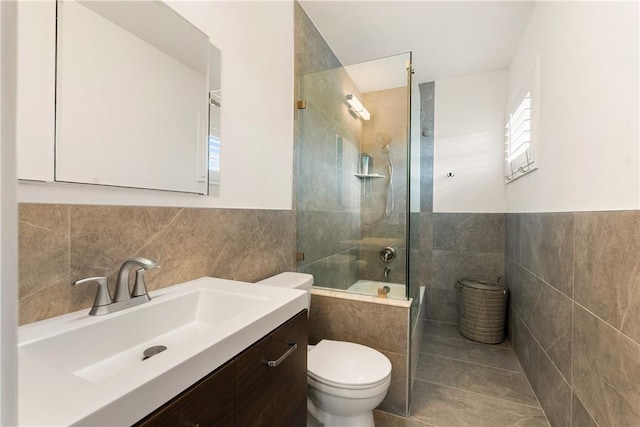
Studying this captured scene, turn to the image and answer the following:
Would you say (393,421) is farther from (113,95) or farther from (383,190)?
(113,95)

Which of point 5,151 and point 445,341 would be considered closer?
point 5,151

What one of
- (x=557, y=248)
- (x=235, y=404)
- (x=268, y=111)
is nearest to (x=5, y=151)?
(x=235, y=404)

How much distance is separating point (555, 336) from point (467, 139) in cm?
207

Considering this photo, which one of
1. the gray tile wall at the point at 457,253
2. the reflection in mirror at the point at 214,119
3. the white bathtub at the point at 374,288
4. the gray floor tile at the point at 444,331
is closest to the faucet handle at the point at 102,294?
the reflection in mirror at the point at 214,119

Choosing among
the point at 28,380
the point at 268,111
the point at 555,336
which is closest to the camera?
the point at 28,380

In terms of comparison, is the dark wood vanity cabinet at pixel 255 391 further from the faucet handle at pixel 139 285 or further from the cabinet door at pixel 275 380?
the faucet handle at pixel 139 285

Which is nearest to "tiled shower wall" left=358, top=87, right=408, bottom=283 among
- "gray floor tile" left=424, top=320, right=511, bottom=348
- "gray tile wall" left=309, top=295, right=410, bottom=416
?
"gray tile wall" left=309, top=295, right=410, bottom=416

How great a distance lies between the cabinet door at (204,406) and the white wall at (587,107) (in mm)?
1366

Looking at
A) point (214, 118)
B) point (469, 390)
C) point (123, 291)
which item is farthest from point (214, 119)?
point (469, 390)

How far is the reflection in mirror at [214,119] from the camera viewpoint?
132 cm

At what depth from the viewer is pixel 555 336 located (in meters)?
1.53

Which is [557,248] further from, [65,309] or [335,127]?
[65,309]

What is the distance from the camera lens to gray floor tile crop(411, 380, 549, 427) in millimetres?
1615

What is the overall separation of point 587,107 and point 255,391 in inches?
68.1
